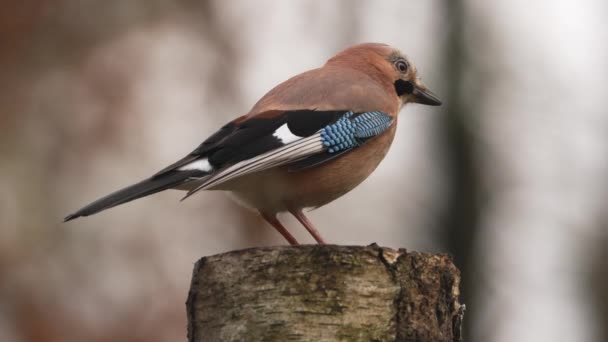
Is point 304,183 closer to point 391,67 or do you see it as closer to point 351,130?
point 351,130

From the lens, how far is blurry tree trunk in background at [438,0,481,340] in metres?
11.9

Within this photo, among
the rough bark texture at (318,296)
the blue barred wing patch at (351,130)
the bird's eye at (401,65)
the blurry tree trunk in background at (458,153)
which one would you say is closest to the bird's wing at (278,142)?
the blue barred wing patch at (351,130)

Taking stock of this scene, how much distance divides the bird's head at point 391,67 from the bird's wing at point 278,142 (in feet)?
3.35

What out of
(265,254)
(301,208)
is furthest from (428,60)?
(265,254)

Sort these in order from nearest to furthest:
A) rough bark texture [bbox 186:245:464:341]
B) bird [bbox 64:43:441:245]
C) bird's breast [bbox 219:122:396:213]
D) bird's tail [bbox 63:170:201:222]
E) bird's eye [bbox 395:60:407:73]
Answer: rough bark texture [bbox 186:245:464:341], bird's tail [bbox 63:170:201:222], bird [bbox 64:43:441:245], bird's breast [bbox 219:122:396:213], bird's eye [bbox 395:60:407:73]

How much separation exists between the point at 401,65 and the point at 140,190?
118 inches

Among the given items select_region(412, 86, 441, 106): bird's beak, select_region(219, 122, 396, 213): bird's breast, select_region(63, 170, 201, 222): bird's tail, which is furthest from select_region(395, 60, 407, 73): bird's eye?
select_region(63, 170, 201, 222): bird's tail

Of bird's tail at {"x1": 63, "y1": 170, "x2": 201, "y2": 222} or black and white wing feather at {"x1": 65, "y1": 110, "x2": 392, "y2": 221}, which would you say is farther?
black and white wing feather at {"x1": 65, "y1": 110, "x2": 392, "y2": 221}

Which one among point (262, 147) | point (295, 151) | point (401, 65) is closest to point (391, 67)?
point (401, 65)

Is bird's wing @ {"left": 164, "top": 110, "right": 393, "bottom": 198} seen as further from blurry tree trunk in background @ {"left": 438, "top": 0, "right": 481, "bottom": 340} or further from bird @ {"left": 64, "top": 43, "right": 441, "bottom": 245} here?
blurry tree trunk in background @ {"left": 438, "top": 0, "right": 481, "bottom": 340}

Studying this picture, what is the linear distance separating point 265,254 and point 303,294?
0.26m

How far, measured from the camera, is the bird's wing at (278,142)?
5.64 metres

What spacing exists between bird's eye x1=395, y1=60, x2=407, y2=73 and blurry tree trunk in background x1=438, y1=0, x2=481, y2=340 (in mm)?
4395

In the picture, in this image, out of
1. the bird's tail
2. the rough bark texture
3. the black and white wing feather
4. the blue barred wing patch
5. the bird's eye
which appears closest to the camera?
the rough bark texture
